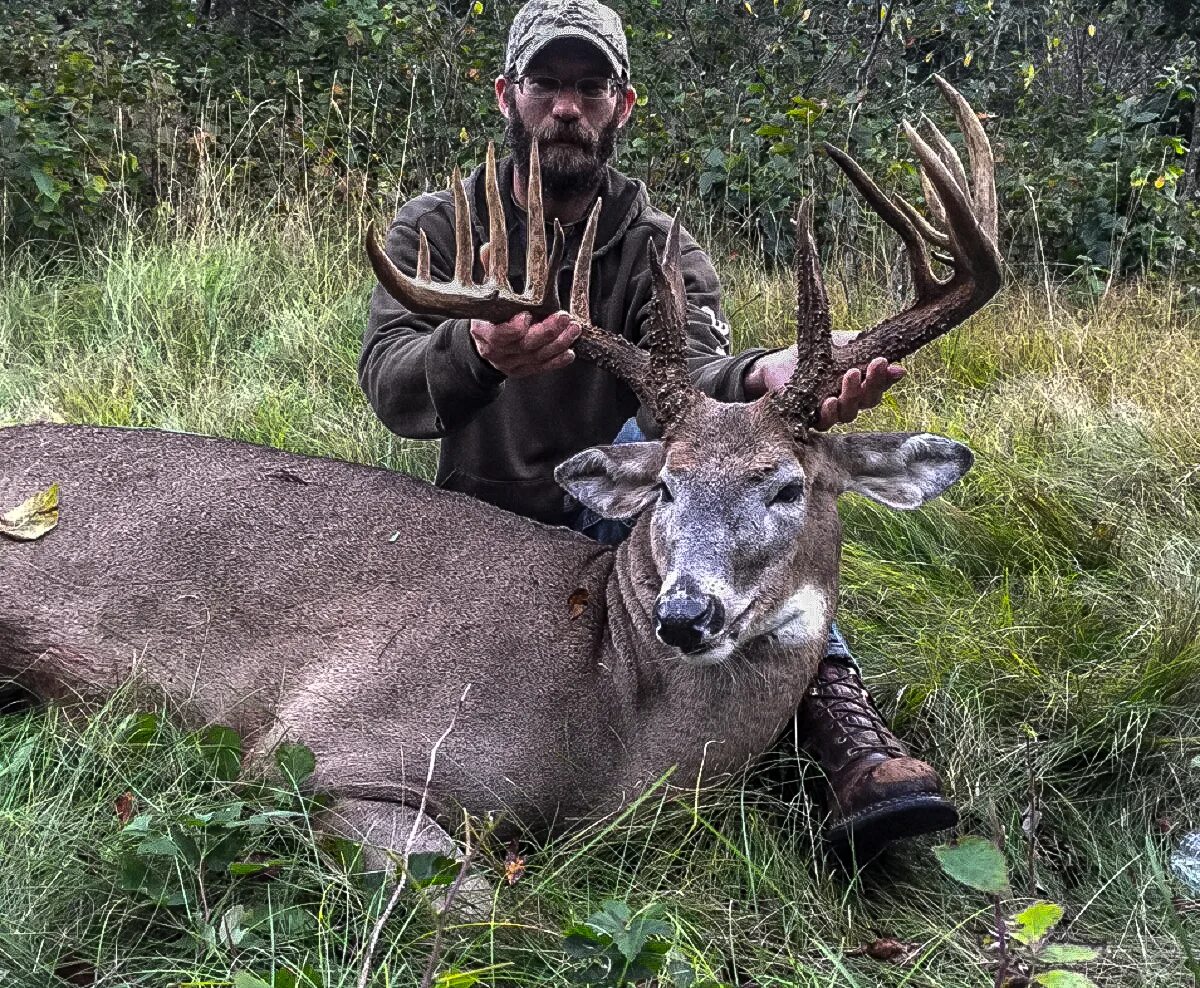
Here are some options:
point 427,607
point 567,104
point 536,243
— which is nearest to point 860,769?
point 427,607

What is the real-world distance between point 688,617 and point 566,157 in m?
1.97

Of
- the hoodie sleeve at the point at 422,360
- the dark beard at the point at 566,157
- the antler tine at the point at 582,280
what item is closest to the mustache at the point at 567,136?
the dark beard at the point at 566,157

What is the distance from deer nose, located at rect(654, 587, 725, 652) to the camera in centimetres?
261

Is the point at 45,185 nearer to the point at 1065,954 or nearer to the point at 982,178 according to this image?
the point at 982,178

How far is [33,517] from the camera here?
11.2ft

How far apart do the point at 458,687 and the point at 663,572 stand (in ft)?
1.70

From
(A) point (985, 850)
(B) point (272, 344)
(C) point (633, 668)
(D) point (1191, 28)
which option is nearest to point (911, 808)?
(C) point (633, 668)

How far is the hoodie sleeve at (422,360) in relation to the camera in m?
3.36

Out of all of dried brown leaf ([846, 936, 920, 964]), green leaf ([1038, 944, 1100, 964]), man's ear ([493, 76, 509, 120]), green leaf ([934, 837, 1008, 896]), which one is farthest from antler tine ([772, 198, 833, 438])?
man's ear ([493, 76, 509, 120])

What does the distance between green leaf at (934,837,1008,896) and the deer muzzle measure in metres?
0.68

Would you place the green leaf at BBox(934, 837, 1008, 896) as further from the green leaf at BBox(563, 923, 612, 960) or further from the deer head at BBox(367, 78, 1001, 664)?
the deer head at BBox(367, 78, 1001, 664)

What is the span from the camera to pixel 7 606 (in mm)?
3291

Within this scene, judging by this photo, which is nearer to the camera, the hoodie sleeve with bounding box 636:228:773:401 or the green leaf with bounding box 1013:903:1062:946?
the green leaf with bounding box 1013:903:1062:946

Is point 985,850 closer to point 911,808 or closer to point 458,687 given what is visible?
point 911,808
